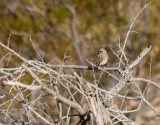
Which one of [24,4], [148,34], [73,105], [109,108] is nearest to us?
[73,105]

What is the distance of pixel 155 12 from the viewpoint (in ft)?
38.9

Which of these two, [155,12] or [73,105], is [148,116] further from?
[73,105]

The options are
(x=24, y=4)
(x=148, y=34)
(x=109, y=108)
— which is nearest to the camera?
(x=109, y=108)

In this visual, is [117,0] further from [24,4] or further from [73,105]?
[73,105]

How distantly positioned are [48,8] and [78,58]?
221 centimetres

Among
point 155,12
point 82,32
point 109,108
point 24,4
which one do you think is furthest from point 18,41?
point 109,108

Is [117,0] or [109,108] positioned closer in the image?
[109,108]

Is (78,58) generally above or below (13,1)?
below

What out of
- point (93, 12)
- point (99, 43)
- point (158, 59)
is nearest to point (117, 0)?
point (93, 12)

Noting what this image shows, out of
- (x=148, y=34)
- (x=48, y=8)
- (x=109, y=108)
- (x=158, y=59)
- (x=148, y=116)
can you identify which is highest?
(x=48, y=8)

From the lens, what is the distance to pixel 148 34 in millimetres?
11609

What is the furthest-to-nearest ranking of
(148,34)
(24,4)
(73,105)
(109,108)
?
(24,4) → (148,34) → (109,108) → (73,105)

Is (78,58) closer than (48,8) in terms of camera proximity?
Yes

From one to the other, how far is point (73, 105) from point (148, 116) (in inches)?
400
